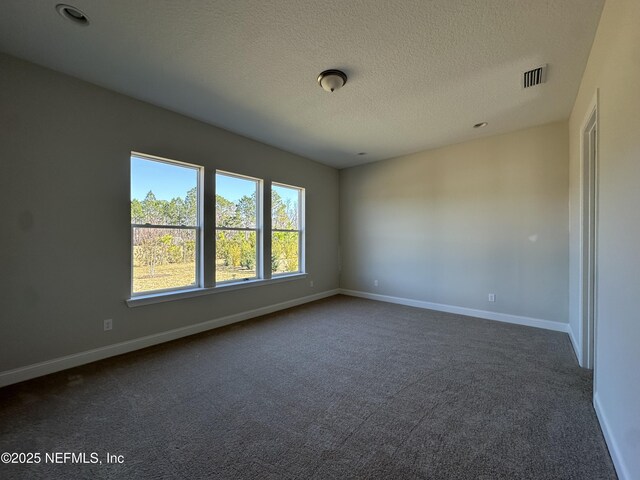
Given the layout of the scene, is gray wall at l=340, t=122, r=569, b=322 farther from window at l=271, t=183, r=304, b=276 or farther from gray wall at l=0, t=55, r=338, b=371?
gray wall at l=0, t=55, r=338, b=371

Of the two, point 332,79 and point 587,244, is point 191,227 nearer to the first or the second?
point 332,79

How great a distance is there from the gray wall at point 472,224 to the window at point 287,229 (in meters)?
1.25

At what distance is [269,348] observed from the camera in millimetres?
3113

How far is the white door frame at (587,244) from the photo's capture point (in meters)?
2.53

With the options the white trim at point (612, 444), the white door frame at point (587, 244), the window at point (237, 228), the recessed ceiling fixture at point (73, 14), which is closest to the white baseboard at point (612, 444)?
the white trim at point (612, 444)

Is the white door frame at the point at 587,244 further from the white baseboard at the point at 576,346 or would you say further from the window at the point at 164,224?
the window at the point at 164,224

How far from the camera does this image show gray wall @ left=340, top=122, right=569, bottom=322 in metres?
3.72

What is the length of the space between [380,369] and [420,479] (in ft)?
3.93

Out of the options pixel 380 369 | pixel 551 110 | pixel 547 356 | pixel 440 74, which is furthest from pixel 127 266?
pixel 551 110

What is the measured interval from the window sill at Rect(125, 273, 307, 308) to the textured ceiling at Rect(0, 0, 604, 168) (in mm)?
2289

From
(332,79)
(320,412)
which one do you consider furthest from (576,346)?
(332,79)

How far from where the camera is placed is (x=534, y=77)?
261cm

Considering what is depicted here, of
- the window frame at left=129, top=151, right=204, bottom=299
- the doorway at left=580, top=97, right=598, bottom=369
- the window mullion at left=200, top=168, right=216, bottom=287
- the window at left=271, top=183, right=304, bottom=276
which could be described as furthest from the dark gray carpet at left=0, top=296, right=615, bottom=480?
the window at left=271, top=183, right=304, bottom=276

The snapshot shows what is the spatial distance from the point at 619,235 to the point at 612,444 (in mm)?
1200
